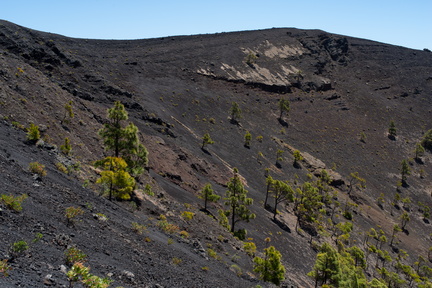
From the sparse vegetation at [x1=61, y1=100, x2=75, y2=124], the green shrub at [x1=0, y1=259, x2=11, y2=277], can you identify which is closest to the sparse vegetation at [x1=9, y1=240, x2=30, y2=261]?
the green shrub at [x1=0, y1=259, x2=11, y2=277]

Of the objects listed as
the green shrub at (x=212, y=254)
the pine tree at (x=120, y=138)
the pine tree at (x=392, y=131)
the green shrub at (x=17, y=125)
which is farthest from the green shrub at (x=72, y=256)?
the pine tree at (x=392, y=131)

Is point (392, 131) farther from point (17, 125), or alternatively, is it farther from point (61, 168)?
point (17, 125)

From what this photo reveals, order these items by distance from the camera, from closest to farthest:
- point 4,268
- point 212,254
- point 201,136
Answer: point 4,268 < point 212,254 < point 201,136

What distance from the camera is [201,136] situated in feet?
208

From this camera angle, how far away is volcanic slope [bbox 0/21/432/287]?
1473 centimetres

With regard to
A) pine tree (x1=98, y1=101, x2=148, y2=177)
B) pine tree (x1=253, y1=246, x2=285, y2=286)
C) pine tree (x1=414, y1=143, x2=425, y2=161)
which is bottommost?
pine tree (x1=253, y1=246, x2=285, y2=286)

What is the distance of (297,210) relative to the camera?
5494 centimetres

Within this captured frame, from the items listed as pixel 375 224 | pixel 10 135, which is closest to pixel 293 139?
pixel 375 224

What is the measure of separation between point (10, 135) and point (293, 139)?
71.1 meters

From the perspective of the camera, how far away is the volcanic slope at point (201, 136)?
1473 cm

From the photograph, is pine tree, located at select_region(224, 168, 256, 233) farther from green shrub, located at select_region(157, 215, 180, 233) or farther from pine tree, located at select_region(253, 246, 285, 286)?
green shrub, located at select_region(157, 215, 180, 233)

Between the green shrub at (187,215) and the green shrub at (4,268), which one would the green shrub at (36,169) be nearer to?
the green shrub at (4,268)

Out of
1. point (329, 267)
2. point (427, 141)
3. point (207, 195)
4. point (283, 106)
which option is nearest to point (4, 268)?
point (207, 195)

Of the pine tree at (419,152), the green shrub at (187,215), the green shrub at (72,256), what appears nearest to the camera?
the green shrub at (72,256)
